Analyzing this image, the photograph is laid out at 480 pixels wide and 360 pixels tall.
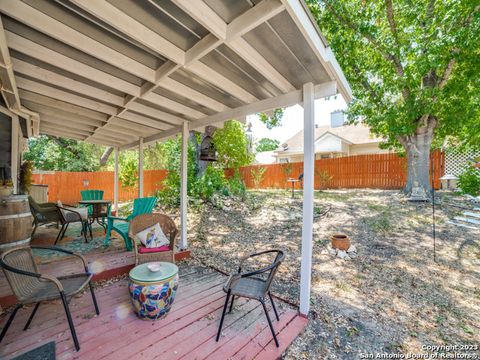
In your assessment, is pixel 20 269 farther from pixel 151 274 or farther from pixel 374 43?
pixel 374 43

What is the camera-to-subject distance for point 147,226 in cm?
305

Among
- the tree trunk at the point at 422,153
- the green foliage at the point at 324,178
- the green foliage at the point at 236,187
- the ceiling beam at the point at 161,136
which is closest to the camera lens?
the ceiling beam at the point at 161,136

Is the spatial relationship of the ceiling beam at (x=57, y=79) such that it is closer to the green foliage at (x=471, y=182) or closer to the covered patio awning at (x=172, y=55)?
the covered patio awning at (x=172, y=55)

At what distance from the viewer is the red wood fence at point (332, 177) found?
945 cm

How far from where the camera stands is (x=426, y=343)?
1986mm

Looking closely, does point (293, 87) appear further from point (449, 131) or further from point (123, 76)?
point (449, 131)

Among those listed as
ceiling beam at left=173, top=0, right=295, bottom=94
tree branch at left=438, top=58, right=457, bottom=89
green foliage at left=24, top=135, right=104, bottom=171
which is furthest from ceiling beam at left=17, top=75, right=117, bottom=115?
green foliage at left=24, top=135, right=104, bottom=171

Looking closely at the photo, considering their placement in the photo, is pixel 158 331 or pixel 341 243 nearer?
pixel 158 331

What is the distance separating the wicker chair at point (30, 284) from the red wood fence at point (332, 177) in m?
A: 7.13

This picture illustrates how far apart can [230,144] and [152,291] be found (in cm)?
619

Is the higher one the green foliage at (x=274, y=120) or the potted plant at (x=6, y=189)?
the green foliage at (x=274, y=120)

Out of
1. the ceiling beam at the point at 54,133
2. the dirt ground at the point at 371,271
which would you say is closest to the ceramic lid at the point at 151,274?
the dirt ground at the point at 371,271

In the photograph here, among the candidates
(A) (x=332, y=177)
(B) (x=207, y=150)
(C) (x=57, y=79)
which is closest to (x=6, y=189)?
(C) (x=57, y=79)

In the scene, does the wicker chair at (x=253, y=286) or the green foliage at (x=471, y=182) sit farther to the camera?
the green foliage at (x=471, y=182)
